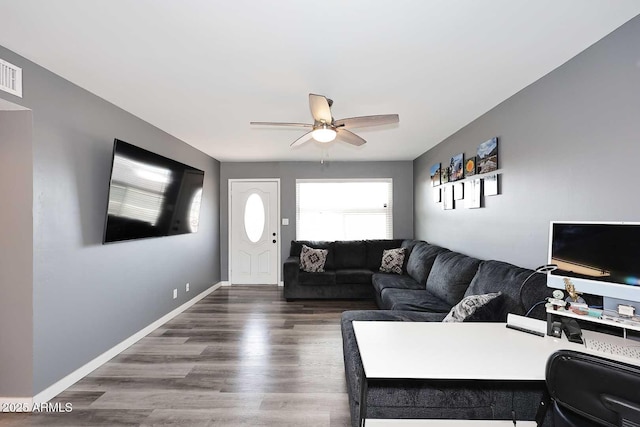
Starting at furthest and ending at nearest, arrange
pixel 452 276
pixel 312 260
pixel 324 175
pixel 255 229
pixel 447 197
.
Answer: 1. pixel 255 229
2. pixel 324 175
3. pixel 312 260
4. pixel 447 197
5. pixel 452 276

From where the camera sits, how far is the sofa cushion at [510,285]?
2.05 meters

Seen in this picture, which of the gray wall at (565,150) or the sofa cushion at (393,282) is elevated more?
the gray wall at (565,150)

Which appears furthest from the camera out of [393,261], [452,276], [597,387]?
[393,261]

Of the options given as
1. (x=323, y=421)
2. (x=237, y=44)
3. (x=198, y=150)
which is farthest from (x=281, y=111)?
(x=323, y=421)

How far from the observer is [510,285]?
2.25m

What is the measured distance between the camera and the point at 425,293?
3520 millimetres

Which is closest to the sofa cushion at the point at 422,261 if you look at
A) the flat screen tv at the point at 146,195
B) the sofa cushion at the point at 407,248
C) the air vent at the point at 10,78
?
the sofa cushion at the point at 407,248

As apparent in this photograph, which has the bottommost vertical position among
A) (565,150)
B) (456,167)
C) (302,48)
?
(565,150)

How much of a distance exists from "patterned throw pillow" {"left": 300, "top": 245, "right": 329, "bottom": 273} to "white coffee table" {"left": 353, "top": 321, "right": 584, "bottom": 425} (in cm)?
323

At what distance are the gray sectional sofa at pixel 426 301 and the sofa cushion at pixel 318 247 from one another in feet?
0.17

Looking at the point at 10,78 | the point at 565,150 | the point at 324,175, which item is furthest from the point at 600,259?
the point at 324,175

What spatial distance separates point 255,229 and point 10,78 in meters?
4.23

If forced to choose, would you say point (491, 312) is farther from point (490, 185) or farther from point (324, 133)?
point (324, 133)

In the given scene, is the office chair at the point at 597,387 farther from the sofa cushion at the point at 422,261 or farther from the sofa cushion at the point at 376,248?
the sofa cushion at the point at 376,248
